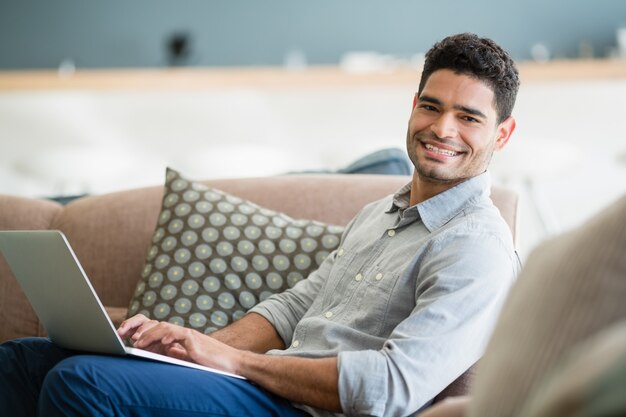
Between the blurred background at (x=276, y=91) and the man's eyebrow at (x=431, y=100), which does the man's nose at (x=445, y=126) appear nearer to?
the man's eyebrow at (x=431, y=100)

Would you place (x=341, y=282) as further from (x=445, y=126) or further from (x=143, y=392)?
(x=143, y=392)

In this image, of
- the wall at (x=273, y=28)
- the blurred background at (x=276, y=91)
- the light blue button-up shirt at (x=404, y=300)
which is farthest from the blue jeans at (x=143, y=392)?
the wall at (x=273, y=28)

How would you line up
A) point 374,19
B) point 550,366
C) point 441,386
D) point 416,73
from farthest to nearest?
point 374,19
point 416,73
point 441,386
point 550,366

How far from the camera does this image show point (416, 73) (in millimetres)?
4535

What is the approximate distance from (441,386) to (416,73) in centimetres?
306

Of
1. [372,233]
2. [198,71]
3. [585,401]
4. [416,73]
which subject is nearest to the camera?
[585,401]

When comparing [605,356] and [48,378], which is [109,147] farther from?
[605,356]

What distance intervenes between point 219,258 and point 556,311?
137cm

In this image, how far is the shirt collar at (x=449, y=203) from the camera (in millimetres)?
1856

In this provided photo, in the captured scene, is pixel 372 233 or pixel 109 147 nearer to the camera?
pixel 372 233

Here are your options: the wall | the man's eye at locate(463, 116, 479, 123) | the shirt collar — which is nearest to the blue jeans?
the shirt collar

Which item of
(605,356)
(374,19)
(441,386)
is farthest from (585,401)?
(374,19)

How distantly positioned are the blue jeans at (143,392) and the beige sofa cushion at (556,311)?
26.3 inches

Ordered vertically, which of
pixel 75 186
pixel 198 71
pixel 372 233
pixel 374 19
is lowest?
pixel 75 186
